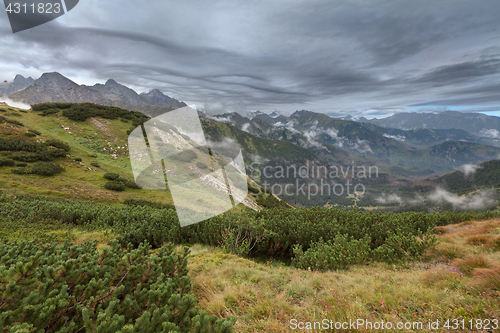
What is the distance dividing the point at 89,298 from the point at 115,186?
968 inches

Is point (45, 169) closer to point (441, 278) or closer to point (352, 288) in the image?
point (352, 288)

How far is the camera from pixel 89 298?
3855 millimetres

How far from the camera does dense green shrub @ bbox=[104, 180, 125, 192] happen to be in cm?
2419

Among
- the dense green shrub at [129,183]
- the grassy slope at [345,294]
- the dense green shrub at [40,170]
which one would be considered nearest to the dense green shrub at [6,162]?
the dense green shrub at [40,170]

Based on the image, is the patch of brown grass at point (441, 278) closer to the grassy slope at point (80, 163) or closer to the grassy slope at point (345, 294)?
the grassy slope at point (345, 294)

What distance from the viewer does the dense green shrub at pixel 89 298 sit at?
304 cm

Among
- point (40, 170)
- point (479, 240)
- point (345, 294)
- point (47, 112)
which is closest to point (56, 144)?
point (40, 170)

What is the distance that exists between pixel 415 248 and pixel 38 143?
139ft

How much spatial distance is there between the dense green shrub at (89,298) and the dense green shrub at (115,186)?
2184cm

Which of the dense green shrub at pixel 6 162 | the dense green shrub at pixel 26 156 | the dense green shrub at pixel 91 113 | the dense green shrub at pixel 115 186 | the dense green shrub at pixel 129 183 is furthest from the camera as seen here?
the dense green shrub at pixel 91 113

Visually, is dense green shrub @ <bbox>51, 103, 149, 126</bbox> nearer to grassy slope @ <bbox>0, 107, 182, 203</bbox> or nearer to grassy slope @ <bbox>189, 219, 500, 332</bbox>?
grassy slope @ <bbox>0, 107, 182, 203</bbox>

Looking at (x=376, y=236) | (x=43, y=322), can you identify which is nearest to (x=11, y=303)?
(x=43, y=322)

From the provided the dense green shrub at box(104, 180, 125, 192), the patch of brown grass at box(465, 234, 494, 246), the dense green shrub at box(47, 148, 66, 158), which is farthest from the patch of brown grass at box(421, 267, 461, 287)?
the dense green shrub at box(47, 148, 66, 158)

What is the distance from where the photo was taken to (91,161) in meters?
31.2
